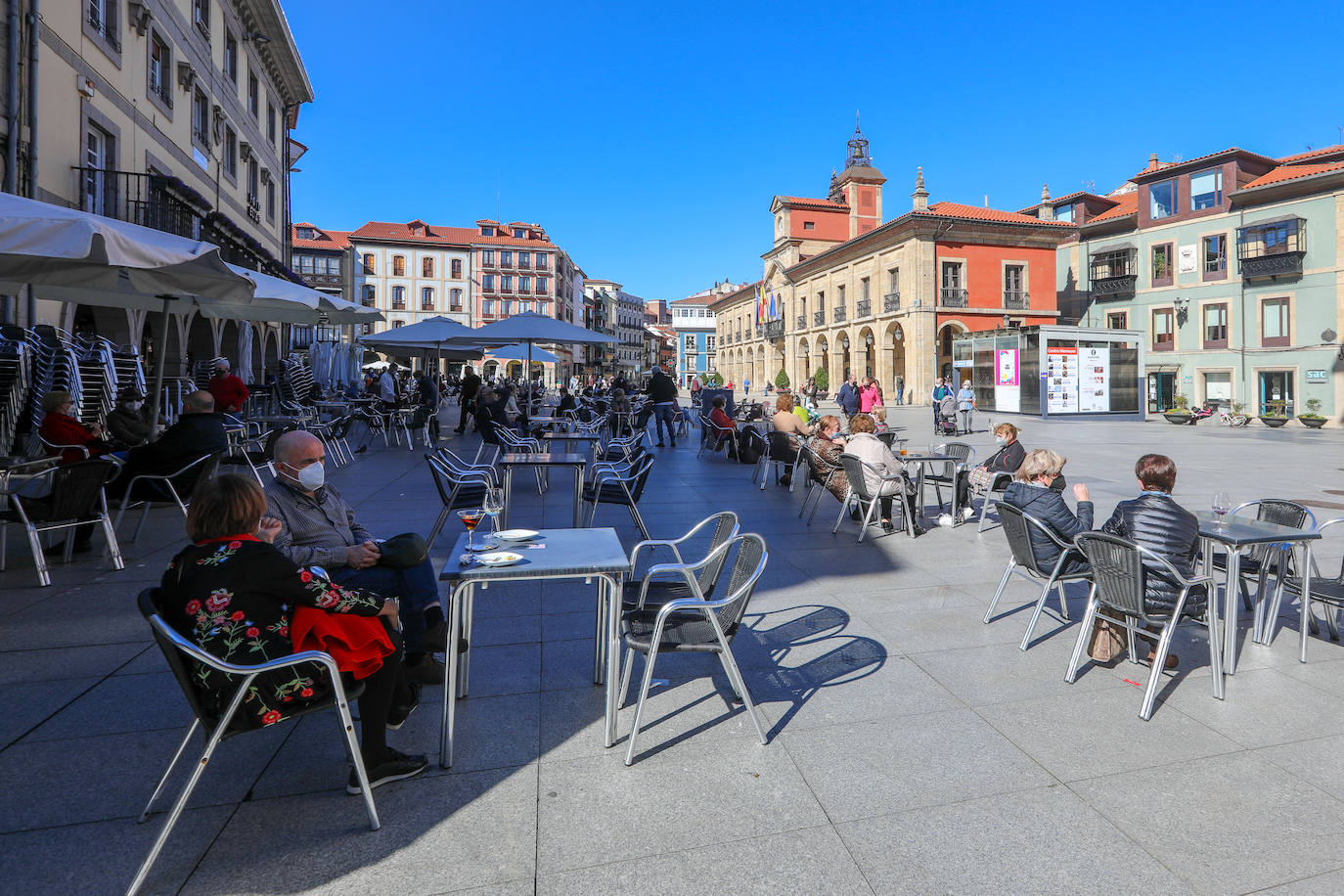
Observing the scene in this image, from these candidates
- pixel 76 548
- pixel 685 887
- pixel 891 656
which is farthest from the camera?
pixel 76 548

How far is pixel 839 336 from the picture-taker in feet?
147

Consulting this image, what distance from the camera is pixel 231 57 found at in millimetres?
18812

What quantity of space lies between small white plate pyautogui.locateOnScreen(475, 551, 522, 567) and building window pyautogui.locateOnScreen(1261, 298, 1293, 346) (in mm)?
38134

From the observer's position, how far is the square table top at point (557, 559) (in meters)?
2.79

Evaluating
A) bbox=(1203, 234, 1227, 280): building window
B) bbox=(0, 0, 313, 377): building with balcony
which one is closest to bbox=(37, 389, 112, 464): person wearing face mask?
bbox=(0, 0, 313, 377): building with balcony

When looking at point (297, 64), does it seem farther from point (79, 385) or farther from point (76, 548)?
point (76, 548)

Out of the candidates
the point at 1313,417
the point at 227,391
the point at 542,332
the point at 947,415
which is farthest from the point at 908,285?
the point at 227,391

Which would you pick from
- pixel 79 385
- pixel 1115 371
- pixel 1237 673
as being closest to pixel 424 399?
pixel 79 385

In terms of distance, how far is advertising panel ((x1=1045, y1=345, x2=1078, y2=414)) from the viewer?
2466 centimetres

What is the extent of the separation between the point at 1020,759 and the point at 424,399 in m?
14.2

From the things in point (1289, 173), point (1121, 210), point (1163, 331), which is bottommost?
point (1163, 331)

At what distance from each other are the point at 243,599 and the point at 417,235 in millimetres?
66548

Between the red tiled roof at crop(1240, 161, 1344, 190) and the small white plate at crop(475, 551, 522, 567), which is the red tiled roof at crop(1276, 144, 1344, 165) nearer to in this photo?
the red tiled roof at crop(1240, 161, 1344, 190)

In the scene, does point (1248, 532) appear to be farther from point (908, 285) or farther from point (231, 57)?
point (908, 285)
